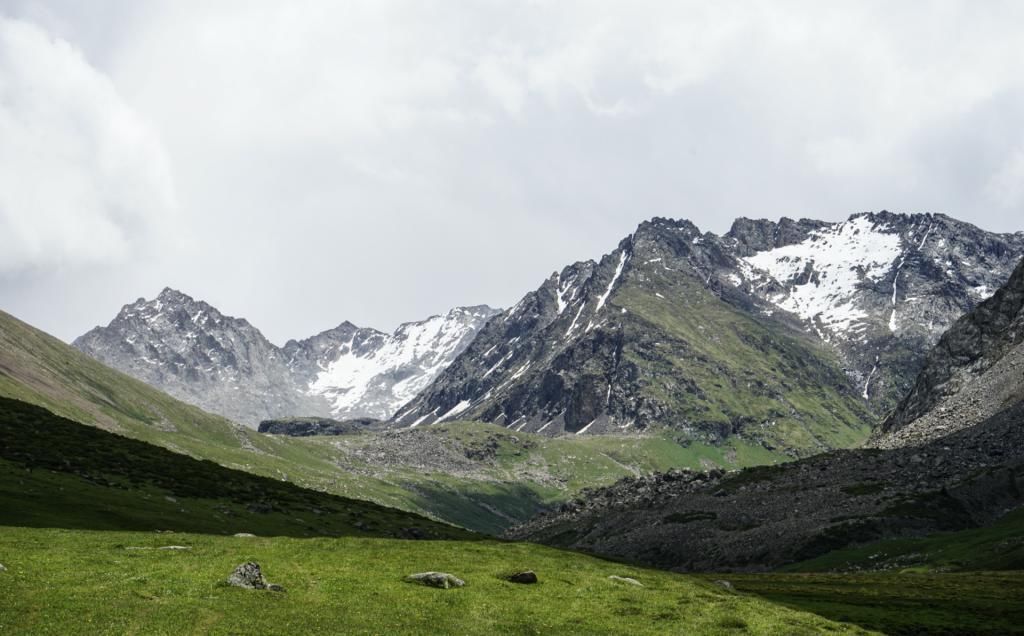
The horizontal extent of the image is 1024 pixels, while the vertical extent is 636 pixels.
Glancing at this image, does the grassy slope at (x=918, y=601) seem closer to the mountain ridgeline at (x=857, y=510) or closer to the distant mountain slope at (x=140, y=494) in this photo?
the mountain ridgeline at (x=857, y=510)

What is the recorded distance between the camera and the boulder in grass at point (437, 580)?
2128 inches

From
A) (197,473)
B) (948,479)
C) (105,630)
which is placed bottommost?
(105,630)

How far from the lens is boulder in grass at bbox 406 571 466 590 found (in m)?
54.1

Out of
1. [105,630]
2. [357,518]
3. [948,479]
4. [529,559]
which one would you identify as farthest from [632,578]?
[948,479]

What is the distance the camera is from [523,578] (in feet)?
191

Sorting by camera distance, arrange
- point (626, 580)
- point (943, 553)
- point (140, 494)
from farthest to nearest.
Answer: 1. point (943, 553)
2. point (140, 494)
3. point (626, 580)

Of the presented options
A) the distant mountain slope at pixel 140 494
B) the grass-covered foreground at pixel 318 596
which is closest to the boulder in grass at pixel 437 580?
the grass-covered foreground at pixel 318 596

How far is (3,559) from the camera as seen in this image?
47469 millimetres

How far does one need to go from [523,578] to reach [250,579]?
19.2 m

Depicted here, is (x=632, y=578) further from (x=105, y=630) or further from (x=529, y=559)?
(x=105, y=630)

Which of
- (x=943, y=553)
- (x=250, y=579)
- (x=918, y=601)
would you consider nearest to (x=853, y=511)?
(x=943, y=553)

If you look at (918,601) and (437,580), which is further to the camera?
(918,601)

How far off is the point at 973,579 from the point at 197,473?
103 meters

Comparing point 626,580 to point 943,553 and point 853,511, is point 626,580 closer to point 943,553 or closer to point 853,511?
point 943,553
